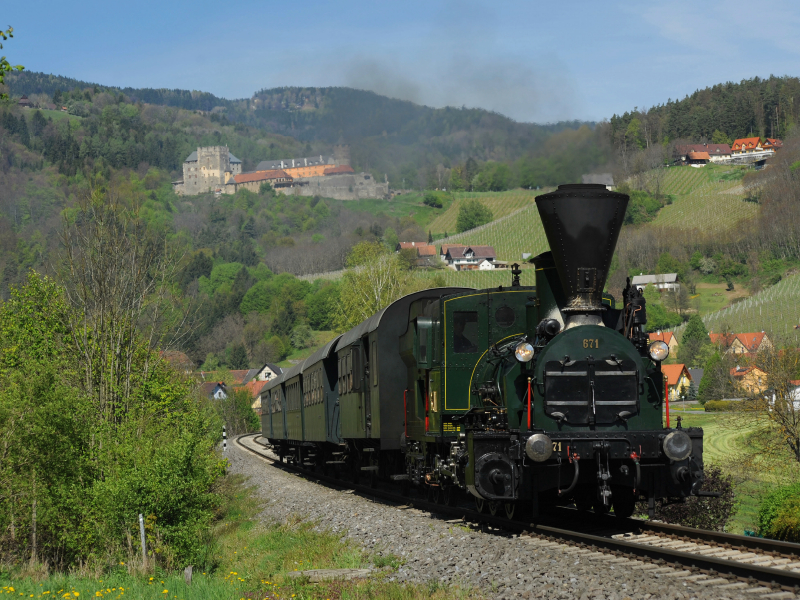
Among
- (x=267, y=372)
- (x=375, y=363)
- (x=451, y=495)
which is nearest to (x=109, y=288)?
(x=375, y=363)

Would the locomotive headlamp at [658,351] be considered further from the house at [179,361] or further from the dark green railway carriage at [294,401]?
the dark green railway carriage at [294,401]

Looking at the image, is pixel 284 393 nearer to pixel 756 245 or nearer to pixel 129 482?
pixel 129 482

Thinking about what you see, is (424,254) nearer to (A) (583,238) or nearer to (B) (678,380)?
(B) (678,380)

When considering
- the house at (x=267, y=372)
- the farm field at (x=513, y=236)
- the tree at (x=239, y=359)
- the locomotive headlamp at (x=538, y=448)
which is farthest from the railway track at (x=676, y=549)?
the tree at (x=239, y=359)

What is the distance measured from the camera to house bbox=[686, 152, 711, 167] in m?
178

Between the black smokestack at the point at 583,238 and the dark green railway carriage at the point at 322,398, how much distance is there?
13.5 meters

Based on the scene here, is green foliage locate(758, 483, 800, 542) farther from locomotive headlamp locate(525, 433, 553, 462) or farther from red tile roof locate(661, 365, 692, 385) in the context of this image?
red tile roof locate(661, 365, 692, 385)

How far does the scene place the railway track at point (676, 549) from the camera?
870 centimetres

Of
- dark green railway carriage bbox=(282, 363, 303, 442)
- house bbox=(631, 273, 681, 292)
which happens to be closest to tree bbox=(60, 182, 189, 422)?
dark green railway carriage bbox=(282, 363, 303, 442)

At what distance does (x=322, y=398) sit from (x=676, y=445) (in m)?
16.6

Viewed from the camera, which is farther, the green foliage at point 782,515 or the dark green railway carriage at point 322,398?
the dark green railway carriage at point 322,398

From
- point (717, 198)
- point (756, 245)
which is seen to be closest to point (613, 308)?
point (756, 245)

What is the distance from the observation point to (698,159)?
7313 inches

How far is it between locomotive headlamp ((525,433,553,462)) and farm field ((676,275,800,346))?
93.9 metres
